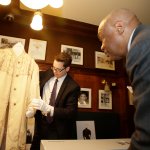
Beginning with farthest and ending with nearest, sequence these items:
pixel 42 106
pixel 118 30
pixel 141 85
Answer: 1. pixel 42 106
2. pixel 118 30
3. pixel 141 85

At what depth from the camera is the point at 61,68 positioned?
2.14 metres

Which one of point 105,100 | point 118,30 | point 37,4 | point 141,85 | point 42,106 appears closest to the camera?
point 141,85

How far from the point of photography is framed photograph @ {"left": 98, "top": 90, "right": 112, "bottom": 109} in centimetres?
296

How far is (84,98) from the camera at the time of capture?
9.38 feet

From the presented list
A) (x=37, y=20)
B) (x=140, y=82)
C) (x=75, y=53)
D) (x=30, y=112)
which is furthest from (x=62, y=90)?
(x=140, y=82)

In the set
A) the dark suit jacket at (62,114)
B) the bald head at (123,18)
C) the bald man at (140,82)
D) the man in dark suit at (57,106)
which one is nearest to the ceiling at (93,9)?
the man in dark suit at (57,106)

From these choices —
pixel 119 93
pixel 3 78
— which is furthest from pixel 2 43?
pixel 119 93

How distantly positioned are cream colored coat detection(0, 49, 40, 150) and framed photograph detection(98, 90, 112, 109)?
1164 millimetres

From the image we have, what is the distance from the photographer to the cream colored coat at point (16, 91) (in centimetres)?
196

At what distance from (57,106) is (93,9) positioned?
1316 mm

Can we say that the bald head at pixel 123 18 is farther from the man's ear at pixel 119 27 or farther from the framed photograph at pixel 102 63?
the framed photograph at pixel 102 63

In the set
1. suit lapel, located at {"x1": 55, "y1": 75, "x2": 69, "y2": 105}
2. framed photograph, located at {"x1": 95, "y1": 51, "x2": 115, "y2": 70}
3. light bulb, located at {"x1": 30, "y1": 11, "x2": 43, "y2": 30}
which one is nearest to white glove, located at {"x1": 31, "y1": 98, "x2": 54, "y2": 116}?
suit lapel, located at {"x1": 55, "y1": 75, "x2": 69, "y2": 105}

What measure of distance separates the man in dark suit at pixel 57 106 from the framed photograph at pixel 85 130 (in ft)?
1.84

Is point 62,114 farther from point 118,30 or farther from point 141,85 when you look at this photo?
point 141,85
